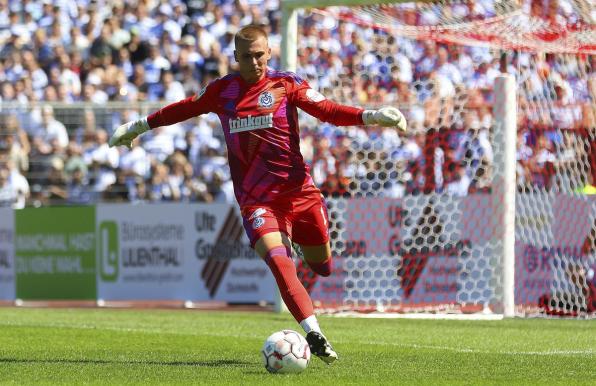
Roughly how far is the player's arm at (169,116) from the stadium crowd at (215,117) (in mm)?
6028

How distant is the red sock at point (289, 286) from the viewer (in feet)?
26.6

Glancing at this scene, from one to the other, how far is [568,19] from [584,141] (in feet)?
6.46

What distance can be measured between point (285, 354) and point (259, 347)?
7.40ft

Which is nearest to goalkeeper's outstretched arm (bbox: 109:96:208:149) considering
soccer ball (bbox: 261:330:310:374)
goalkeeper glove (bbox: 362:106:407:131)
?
goalkeeper glove (bbox: 362:106:407:131)

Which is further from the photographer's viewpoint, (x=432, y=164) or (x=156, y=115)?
(x=432, y=164)

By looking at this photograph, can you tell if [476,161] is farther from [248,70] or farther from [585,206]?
[248,70]

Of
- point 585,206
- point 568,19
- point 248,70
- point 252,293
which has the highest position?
point 568,19

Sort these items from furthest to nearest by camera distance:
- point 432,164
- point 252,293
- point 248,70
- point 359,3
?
1. point 252,293
2. point 432,164
3. point 359,3
4. point 248,70

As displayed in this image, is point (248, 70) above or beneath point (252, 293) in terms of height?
above

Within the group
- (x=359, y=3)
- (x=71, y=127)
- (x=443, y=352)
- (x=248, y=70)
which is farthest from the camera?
(x=71, y=127)

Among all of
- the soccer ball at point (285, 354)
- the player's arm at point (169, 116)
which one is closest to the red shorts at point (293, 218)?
the player's arm at point (169, 116)

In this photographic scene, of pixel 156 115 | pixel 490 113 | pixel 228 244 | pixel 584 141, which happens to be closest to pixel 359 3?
pixel 490 113

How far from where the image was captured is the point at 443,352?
9422 millimetres

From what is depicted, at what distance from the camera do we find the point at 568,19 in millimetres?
13602
